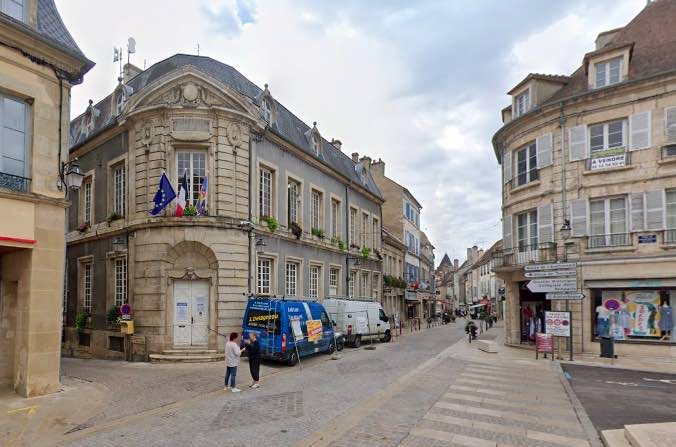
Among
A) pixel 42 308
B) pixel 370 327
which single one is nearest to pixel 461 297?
pixel 370 327

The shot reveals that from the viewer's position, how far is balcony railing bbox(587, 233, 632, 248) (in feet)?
59.6

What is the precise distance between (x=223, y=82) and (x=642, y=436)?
16384 mm

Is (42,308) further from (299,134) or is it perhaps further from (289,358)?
(299,134)

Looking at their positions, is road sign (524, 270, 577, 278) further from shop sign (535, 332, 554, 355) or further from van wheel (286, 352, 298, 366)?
van wheel (286, 352, 298, 366)

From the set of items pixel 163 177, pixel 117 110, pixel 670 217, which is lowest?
pixel 670 217

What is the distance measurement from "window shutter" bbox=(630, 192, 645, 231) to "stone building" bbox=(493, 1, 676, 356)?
0.03 meters

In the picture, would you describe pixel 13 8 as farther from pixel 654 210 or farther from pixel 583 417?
pixel 654 210

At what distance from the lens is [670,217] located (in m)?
17.5

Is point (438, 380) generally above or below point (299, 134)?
below

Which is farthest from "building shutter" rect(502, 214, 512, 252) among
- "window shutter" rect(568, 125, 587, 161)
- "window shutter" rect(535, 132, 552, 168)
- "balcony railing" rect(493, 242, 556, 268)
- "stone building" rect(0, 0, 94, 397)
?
"stone building" rect(0, 0, 94, 397)

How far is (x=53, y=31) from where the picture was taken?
11.7 metres

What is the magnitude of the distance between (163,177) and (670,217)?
17.5 metres

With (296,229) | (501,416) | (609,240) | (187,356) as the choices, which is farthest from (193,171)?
(609,240)

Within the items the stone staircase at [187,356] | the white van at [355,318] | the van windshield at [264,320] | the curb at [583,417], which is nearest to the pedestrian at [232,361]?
the van windshield at [264,320]
